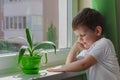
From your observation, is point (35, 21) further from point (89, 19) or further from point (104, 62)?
point (104, 62)

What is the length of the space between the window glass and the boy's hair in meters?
0.22

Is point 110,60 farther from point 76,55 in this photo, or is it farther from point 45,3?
point 45,3

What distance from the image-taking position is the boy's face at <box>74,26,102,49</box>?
1.39m

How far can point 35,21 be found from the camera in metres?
1.52

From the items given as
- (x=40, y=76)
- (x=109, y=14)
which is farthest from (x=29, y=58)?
(x=109, y=14)

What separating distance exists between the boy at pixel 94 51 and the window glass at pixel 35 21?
226 millimetres

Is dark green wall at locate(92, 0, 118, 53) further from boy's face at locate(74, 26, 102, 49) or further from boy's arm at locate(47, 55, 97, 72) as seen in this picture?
boy's arm at locate(47, 55, 97, 72)

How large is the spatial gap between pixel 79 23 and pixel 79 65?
21 centimetres

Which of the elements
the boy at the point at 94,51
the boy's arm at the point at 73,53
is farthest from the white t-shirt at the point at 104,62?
the boy's arm at the point at 73,53

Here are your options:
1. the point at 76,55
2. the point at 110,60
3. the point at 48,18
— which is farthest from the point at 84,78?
the point at 48,18

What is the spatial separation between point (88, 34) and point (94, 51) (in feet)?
0.35

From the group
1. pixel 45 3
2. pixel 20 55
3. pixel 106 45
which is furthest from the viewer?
pixel 45 3

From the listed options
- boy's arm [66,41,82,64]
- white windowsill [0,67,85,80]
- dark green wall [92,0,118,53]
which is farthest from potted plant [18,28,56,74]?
dark green wall [92,0,118,53]

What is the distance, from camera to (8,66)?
1305 mm
